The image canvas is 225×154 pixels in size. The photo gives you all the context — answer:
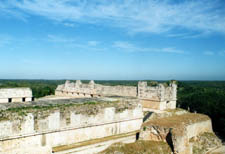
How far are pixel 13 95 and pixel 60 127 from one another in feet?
22.4

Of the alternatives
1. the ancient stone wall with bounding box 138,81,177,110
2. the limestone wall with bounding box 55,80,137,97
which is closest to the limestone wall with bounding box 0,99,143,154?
the ancient stone wall with bounding box 138,81,177,110

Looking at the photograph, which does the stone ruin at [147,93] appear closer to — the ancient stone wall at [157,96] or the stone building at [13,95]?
the ancient stone wall at [157,96]

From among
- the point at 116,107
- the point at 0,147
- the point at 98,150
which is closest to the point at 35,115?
the point at 0,147

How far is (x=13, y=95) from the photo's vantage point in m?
15.3

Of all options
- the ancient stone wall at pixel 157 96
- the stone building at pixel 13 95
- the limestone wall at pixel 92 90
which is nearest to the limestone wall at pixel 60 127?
the ancient stone wall at pixel 157 96

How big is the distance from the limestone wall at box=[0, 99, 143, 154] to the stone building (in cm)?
656

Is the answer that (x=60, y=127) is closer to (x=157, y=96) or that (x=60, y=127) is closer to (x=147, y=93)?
(x=157, y=96)

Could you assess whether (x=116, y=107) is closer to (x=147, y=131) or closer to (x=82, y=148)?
(x=147, y=131)

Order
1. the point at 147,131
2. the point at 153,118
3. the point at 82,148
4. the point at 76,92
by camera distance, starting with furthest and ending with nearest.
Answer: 1. the point at 76,92
2. the point at 153,118
3. the point at 147,131
4. the point at 82,148

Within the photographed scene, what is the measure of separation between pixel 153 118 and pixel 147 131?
302cm

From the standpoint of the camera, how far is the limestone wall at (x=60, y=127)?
9016 millimetres

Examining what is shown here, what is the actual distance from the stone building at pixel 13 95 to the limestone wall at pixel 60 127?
6.56m

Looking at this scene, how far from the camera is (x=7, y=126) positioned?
882 cm

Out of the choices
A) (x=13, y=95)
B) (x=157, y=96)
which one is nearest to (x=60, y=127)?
(x=13, y=95)
